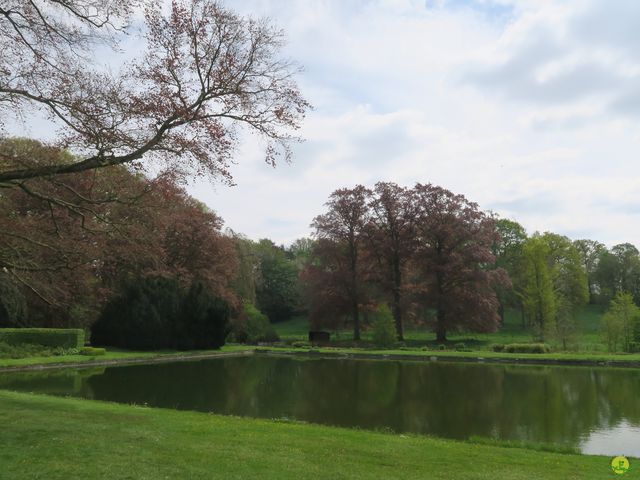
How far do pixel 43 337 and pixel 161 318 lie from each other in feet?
22.8

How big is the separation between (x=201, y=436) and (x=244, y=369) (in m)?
15.3

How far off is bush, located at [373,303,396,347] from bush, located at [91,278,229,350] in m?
9.37

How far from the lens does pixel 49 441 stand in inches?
261

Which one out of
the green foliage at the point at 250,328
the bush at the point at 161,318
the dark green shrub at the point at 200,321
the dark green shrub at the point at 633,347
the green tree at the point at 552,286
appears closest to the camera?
the dark green shrub at the point at 633,347

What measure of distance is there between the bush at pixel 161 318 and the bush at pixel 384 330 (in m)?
9.37

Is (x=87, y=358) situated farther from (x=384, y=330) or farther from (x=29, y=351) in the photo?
(x=384, y=330)

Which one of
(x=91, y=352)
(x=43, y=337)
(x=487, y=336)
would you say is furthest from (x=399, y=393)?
(x=487, y=336)

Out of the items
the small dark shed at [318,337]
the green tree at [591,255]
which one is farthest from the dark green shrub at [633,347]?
the green tree at [591,255]

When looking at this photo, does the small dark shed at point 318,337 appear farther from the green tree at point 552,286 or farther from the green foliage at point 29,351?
the green foliage at point 29,351

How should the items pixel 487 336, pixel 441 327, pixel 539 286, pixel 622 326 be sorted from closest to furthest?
pixel 622 326 < pixel 539 286 < pixel 441 327 < pixel 487 336

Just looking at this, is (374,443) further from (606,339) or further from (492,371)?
(606,339)

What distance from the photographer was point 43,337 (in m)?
24.4

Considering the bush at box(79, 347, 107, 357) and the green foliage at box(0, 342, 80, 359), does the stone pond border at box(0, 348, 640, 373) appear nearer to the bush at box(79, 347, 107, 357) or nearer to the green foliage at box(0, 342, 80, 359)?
the bush at box(79, 347, 107, 357)

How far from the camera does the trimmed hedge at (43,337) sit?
23484mm
